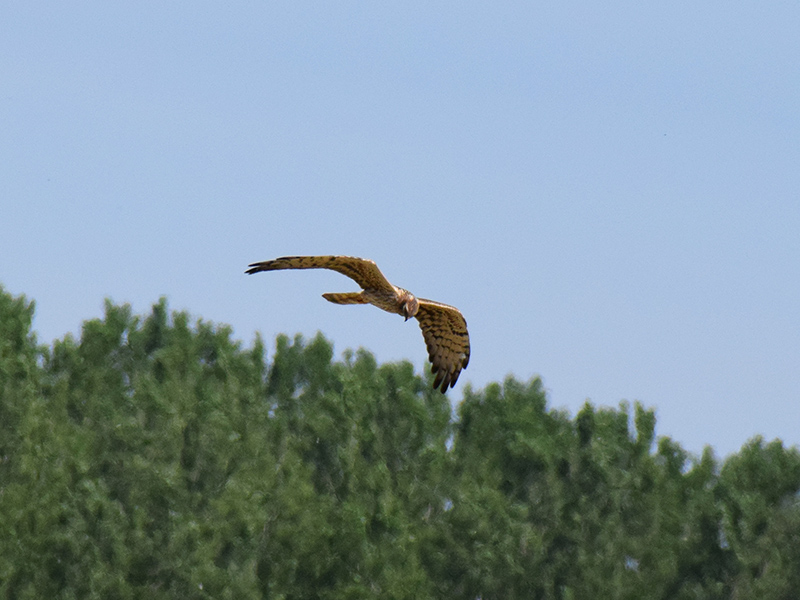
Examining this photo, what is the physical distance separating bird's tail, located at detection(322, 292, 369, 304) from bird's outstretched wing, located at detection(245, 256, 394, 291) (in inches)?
4.3

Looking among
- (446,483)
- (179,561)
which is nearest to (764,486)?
(446,483)

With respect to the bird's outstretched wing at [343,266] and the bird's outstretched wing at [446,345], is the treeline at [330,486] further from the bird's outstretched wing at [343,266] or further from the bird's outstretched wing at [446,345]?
the bird's outstretched wing at [343,266]

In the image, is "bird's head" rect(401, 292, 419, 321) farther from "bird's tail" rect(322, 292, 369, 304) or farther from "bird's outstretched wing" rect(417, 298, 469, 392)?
"bird's outstretched wing" rect(417, 298, 469, 392)

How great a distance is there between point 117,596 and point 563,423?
11.6 m

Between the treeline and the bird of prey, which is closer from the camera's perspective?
the bird of prey

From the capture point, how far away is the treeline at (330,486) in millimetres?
29875

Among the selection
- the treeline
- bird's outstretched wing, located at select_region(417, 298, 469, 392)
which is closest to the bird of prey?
bird's outstretched wing, located at select_region(417, 298, 469, 392)

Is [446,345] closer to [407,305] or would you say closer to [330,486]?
[407,305]

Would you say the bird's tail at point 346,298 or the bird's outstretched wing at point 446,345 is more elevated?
the bird's outstretched wing at point 446,345

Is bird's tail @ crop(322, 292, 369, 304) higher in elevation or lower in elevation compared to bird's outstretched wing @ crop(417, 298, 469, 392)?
lower

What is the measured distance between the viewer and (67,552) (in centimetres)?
2939

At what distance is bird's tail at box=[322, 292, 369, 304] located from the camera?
12672 millimetres

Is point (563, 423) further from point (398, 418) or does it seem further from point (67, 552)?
point (67, 552)

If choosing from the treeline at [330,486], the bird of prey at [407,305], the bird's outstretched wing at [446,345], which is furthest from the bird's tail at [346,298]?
the treeline at [330,486]
